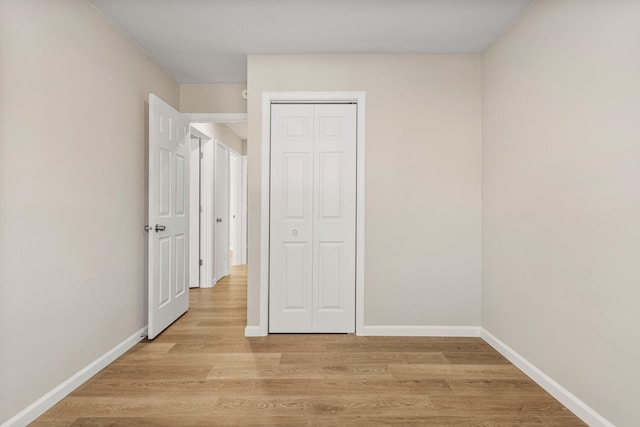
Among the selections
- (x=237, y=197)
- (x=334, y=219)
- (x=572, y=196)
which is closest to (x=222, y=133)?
(x=237, y=197)

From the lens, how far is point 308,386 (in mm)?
2256

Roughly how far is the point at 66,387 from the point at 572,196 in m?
3.13

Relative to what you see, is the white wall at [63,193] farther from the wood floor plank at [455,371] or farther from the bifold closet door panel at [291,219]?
the wood floor plank at [455,371]

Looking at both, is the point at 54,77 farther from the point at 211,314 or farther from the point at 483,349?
the point at 483,349

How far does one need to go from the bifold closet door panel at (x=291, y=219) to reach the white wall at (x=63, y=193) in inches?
45.4

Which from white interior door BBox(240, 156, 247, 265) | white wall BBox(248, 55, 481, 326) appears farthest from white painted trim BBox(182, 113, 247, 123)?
white interior door BBox(240, 156, 247, 265)

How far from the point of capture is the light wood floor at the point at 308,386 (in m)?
1.93

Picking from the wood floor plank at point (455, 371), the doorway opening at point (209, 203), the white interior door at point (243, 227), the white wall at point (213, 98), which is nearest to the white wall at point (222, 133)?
the doorway opening at point (209, 203)

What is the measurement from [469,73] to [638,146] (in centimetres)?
177

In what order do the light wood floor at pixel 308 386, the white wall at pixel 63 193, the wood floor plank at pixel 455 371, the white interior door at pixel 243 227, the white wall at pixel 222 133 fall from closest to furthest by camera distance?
the white wall at pixel 63 193 < the light wood floor at pixel 308 386 < the wood floor plank at pixel 455 371 < the white wall at pixel 222 133 < the white interior door at pixel 243 227

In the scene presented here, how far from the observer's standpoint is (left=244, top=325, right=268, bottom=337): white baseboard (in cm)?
315

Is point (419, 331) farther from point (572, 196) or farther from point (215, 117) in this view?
point (215, 117)

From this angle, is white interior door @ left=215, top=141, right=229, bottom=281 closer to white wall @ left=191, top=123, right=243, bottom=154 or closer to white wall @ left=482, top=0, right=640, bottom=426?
white wall @ left=191, top=123, right=243, bottom=154

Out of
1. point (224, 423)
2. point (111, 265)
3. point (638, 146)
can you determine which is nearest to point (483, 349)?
point (638, 146)
